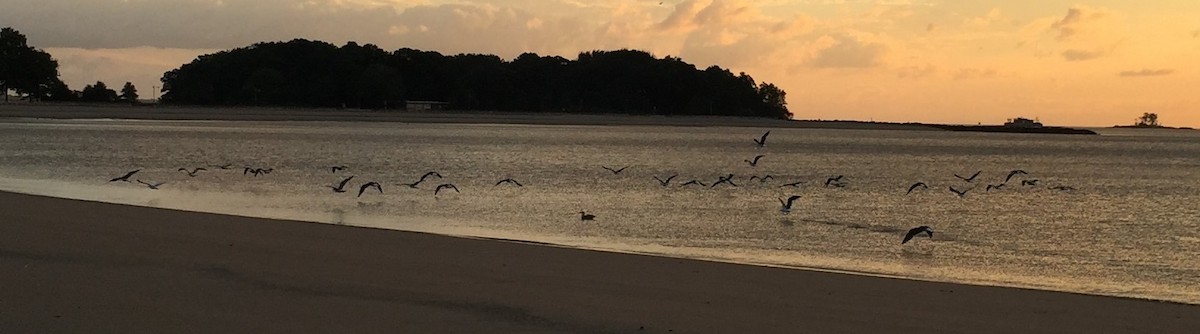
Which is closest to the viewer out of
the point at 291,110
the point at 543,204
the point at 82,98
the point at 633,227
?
the point at 633,227

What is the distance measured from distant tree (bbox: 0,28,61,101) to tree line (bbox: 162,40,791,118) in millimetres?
14811

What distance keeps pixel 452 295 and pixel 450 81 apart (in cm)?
10599

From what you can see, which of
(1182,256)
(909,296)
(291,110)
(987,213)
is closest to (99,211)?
(909,296)

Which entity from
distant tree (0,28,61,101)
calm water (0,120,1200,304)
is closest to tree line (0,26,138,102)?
distant tree (0,28,61,101)

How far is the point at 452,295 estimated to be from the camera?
7844 mm

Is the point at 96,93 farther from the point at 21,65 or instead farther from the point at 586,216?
the point at 586,216

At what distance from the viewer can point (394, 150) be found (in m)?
50.4

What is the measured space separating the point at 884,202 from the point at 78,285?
19.1 metres

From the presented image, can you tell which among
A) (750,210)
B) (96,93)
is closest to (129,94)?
(96,93)

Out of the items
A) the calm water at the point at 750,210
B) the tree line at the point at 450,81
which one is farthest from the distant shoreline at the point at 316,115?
the calm water at the point at 750,210

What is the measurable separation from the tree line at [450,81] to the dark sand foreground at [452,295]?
95.6 metres

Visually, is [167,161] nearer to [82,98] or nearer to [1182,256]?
[1182,256]

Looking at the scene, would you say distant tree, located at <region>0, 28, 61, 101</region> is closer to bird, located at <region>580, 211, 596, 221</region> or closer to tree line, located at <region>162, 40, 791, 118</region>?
tree line, located at <region>162, 40, 791, 118</region>

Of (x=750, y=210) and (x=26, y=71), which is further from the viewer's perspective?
(x=26, y=71)
